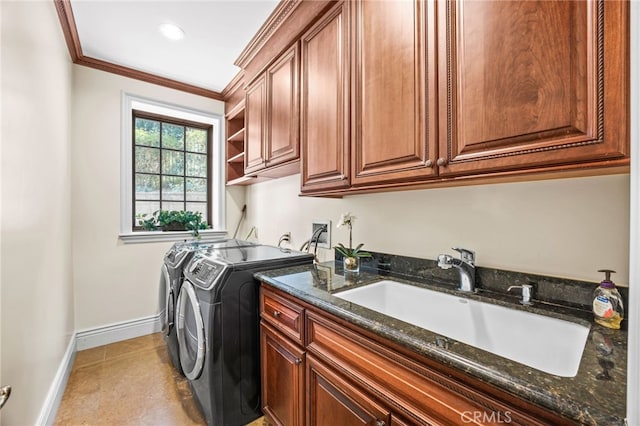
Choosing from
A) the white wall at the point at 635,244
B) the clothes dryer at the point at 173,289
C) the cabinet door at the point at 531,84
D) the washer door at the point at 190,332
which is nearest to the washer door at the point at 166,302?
the clothes dryer at the point at 173,289

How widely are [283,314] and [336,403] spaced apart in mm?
432

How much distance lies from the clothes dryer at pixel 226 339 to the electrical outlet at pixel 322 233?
49cm

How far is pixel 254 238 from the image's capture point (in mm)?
3033

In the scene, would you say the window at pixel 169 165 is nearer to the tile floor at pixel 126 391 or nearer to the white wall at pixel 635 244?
the tile floor at pixel 126 391

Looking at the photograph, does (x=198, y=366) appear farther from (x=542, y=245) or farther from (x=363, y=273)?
(x=542, y=245)

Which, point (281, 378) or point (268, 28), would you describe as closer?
point (281, 378)

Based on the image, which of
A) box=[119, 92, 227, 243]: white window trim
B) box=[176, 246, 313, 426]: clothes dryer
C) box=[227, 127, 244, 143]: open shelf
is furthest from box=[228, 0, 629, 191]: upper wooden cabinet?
box=[119, 92, 227, 243]: white window trim

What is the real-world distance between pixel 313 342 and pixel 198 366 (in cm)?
78

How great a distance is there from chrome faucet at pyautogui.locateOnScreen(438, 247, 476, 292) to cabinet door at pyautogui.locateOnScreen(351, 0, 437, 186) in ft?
1.23

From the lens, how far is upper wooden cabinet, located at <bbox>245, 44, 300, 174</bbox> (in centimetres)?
180

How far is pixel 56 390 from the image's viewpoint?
5.56 feet

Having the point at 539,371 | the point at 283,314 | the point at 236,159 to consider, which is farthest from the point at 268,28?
the point at 539,371

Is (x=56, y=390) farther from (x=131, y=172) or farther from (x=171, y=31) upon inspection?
(x=171, y=31)

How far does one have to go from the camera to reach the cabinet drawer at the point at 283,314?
1.19m
